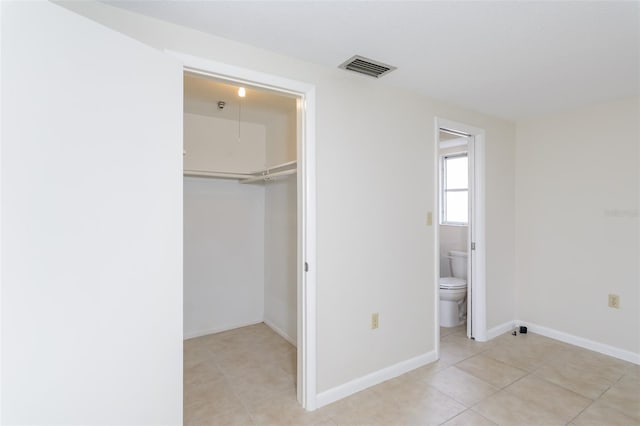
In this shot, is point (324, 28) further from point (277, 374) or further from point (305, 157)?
point (277, 374)

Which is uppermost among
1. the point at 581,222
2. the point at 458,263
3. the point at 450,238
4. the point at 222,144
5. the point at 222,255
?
the point at 222,144

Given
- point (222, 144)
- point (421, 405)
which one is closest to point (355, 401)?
point (421, 405)

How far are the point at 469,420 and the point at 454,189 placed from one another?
9.77 ft

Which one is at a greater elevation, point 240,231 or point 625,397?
point 240,231

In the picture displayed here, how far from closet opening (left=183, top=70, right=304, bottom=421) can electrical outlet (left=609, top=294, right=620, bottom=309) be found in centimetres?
286

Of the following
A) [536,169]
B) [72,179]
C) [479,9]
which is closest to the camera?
[72,179]

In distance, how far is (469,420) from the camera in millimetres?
1991

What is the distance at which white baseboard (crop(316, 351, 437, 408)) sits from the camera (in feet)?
7.14

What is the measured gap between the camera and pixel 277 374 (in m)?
2.59

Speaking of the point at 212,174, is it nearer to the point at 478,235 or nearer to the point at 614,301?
the point at 478,235

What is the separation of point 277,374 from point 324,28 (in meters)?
2.44

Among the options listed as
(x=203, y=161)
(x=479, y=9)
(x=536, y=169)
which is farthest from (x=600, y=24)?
(x=203, y=161)

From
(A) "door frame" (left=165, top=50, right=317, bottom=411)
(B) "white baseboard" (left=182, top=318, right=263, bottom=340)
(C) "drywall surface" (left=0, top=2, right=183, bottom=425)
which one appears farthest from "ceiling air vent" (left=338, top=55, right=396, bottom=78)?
(B) "white baseboard" (left=182, top=318, right=263, bottom=340)

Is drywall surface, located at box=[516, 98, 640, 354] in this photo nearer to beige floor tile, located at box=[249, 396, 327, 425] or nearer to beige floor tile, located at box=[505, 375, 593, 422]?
beige floor tile, located at box=[505, 375, 593, 422]
